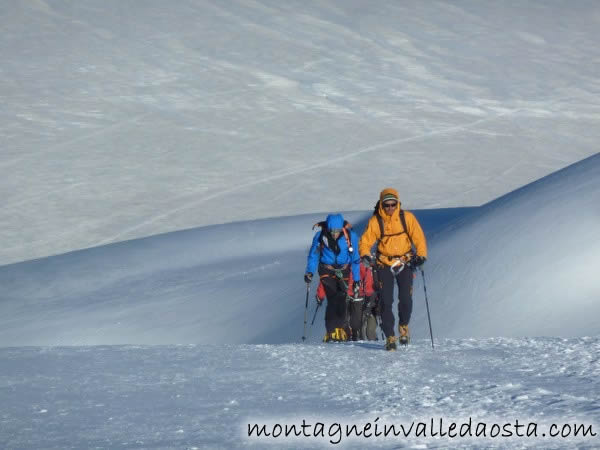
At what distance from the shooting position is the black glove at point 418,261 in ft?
22.9

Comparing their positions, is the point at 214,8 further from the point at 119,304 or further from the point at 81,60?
the point at 119,304

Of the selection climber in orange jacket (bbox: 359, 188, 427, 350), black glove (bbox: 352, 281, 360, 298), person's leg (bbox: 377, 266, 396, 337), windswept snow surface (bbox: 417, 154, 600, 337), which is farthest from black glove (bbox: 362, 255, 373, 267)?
windswept snow surface (bbox: 417, 154, 600, 337)

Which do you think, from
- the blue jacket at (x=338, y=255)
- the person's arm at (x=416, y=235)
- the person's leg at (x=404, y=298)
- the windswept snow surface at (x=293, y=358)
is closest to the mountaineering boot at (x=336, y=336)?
the blue jacket at (x=338, y=255)

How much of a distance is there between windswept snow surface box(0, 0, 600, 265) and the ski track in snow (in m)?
12.1

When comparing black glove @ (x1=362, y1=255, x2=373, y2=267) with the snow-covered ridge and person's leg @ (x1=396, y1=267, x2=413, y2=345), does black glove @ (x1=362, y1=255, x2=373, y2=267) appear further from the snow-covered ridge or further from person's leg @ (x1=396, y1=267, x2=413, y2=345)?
the snow-covered ridge

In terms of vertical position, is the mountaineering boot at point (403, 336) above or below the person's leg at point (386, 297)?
below

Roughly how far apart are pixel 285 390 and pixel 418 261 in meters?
1.95

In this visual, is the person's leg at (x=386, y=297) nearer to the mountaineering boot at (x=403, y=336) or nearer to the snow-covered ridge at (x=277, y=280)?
the mountaineering boot at (x=403, y=336)

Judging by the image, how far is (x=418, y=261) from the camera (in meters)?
7.03

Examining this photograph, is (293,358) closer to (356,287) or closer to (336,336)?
(356,287)

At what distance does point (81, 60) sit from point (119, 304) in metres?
20.4

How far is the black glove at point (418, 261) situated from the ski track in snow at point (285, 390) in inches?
23.0

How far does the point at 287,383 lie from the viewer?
5.63 m

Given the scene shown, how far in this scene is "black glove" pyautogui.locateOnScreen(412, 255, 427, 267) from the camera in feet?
22.9
